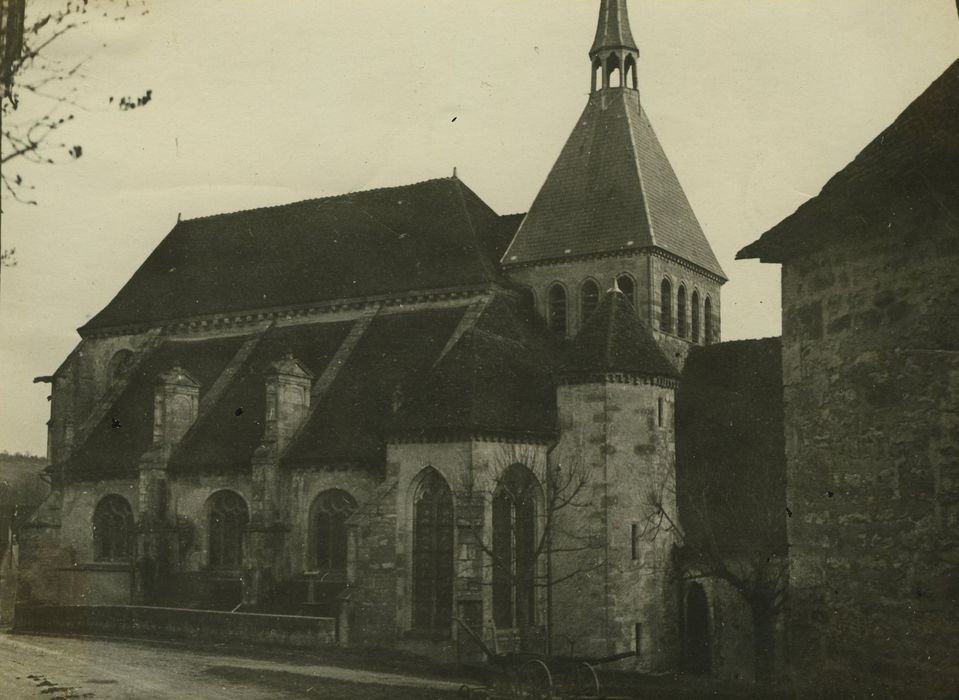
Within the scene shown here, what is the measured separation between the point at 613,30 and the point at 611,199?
5.99 m

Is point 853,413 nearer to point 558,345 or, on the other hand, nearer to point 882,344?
point 882,344

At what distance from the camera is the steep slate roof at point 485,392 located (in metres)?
28.4

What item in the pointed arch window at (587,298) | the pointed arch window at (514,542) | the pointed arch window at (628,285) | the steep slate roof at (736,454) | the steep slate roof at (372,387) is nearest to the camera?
the pointed arch window at (514,542)

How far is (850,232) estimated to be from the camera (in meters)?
14.0

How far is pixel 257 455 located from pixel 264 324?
745 cm

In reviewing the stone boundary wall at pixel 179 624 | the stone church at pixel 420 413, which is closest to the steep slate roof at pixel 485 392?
the stone church at pixel 420 413

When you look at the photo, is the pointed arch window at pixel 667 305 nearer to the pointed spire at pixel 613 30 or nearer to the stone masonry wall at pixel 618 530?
the stone masonry wall at pixel 618 530

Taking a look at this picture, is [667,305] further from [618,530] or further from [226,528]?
[226,528]

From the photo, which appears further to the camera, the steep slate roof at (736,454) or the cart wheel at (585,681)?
the steep slate roof at (736,454)

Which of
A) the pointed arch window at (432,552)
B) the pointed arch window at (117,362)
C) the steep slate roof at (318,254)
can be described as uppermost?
the steep slate roof at (318,254)

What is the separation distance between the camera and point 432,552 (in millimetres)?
29016

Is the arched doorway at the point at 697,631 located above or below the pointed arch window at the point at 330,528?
below

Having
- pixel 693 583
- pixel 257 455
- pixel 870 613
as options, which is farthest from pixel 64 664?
pixel 870 613

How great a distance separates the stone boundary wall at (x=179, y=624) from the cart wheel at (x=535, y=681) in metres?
8.55
